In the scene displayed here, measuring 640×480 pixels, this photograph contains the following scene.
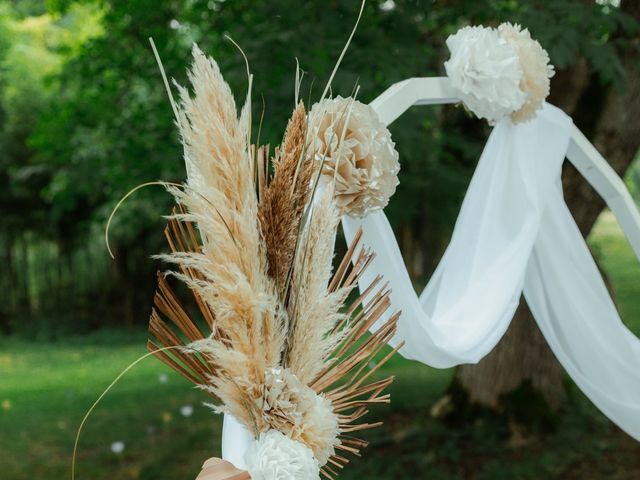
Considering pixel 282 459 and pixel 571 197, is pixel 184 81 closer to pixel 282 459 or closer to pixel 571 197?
pixel 571 197

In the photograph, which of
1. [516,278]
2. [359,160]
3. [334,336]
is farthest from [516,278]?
[334,336]

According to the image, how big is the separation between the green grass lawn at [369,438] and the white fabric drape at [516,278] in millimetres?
1789

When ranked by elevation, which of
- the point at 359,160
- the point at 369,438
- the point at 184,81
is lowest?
the point at 369,438

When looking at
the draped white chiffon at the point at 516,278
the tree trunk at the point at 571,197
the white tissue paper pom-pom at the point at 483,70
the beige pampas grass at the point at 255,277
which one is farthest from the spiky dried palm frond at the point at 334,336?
Answer: the tree trunk at the point at 571,197

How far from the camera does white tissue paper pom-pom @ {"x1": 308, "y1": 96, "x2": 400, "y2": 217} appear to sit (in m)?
1.43

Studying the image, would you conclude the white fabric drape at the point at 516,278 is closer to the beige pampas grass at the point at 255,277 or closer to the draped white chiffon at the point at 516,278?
the draped white chiffon at the point at 516,278

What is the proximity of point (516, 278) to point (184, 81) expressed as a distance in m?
2.56

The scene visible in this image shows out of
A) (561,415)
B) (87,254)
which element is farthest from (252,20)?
(87,254)

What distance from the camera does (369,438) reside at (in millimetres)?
4508

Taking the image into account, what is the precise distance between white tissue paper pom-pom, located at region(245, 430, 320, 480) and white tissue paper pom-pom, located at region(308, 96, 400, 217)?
52 centimetres

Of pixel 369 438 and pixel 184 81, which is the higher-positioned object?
pixel 184 81

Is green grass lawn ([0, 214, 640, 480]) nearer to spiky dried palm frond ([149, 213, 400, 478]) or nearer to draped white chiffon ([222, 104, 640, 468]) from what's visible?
draped white chiffon ([222, 104, 640, 468])

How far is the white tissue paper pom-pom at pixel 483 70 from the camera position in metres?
1.94

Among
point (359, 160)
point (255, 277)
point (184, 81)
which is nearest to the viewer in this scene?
point (255, 277)
